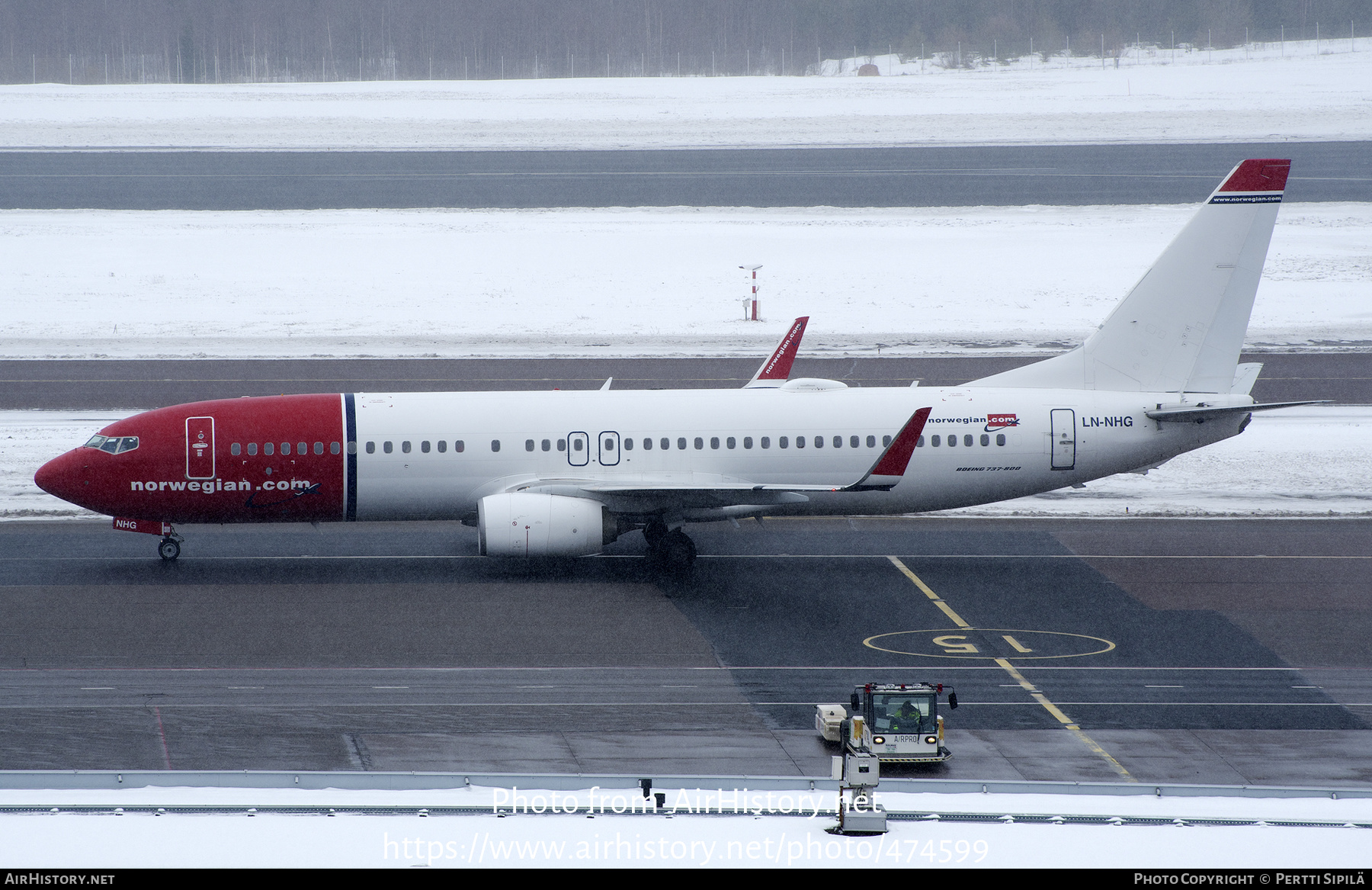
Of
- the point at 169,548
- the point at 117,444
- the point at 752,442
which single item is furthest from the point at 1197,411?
the point at 117,444

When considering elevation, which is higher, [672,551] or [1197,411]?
[1197,411]

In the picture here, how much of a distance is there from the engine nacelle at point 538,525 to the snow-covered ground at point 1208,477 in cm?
1180

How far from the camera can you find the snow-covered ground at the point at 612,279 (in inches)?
2315

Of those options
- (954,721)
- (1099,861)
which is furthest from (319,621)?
(1099,861)

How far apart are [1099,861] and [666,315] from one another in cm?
5082

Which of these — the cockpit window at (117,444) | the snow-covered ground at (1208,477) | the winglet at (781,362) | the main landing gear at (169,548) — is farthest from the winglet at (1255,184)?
the main landing gear at (169,548)

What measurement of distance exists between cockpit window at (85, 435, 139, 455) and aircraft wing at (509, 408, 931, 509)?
8.58m

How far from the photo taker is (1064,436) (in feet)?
108

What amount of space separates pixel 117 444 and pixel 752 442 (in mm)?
14320

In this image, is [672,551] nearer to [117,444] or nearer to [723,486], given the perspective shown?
[723,486]

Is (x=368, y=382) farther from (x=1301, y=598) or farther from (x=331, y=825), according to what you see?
(x=331, y=825)

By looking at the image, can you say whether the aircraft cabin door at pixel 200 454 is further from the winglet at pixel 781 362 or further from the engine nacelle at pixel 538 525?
the winglet at pixel 781 362
